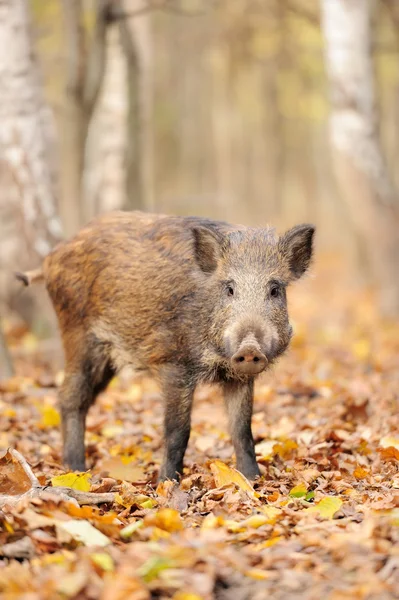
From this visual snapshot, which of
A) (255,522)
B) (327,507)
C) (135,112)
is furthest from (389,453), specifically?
(135,112)

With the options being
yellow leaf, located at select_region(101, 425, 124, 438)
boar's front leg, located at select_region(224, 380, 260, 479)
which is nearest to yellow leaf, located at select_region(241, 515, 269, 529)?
boar's front leg, located at select_region(224, 380, 260, 479)

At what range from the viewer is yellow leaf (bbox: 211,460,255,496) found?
16.4 ft

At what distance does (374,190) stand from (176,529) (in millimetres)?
9968

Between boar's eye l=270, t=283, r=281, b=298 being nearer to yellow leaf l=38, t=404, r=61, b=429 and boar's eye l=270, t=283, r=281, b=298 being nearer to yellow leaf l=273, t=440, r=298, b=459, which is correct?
yellow leaf l=273, t=440, r=298, b=459

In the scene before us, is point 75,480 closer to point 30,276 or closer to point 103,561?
point 103,561

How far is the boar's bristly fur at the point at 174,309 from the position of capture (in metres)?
5.59

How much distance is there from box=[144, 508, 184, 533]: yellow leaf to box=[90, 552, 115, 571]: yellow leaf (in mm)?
515

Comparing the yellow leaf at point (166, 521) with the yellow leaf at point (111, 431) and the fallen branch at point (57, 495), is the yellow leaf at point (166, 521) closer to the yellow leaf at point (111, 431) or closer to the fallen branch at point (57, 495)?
the fallen branch at point (57, 495)

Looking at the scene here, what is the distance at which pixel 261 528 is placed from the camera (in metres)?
4.10

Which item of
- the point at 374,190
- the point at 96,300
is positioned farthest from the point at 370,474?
the point at 374,190

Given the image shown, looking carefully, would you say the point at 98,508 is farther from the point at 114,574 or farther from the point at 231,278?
the point at 231,278

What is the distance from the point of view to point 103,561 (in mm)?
3543

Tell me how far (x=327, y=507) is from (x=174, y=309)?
192 centimetres

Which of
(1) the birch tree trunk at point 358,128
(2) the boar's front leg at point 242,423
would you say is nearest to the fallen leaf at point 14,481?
(2) the boar's front leg at point 242,423
